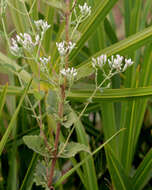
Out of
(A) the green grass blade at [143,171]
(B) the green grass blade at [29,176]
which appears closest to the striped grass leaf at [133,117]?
(A) the green grass blade at [143,171]

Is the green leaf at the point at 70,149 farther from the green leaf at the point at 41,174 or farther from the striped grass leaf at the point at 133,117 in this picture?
the striped grass leaf at the point at 133,117

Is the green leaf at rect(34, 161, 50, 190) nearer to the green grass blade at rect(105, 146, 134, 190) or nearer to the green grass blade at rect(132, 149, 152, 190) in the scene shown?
the green grass blade at rect(105, 146, 134, 190)

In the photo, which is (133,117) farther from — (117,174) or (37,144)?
(37,144)

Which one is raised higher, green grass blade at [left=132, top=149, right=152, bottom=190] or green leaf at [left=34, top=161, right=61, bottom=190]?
green leaf at [left=34, top=161, right=61, bottom=190]

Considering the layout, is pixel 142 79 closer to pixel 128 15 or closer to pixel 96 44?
pixel 96 44

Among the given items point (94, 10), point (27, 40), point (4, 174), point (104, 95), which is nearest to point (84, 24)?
point (94, 10)

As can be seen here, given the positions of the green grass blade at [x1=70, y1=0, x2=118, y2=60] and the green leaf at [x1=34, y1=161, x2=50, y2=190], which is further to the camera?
the green grass blade at [x1=70, y1=0, x2=118, y2=60]

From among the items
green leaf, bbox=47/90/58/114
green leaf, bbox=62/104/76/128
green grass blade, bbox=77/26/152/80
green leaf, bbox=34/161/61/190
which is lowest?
green leaf, bbox=34/161/61/190

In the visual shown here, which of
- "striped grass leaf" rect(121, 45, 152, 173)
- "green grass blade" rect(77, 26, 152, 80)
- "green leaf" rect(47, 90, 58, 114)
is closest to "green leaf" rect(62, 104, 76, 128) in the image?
"green leaf" rect(47, 90, 58, 114)
